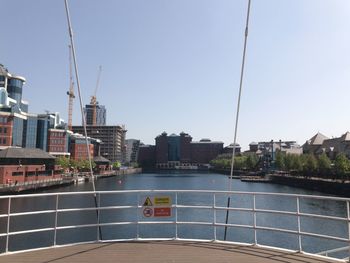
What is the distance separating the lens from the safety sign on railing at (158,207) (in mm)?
10156

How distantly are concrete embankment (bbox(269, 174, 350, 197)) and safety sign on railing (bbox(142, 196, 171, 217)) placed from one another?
69.6 meters

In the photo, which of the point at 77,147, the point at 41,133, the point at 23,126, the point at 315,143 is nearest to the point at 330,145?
the point at 315,143

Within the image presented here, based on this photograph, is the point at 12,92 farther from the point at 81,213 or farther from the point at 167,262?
the point at 167,262

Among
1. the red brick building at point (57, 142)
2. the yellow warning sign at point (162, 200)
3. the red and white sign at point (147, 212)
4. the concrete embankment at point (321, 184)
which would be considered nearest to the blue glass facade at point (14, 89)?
the red brick building at point (57, 142)

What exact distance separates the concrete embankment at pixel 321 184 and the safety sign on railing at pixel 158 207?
69566 mm

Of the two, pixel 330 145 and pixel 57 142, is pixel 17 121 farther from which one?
pixel 330 145

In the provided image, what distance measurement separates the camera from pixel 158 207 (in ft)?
33.7

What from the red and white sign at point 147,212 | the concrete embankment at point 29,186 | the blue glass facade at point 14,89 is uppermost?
the blue glass facade at point 14,89

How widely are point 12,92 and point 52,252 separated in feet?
421

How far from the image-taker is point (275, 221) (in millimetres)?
36344

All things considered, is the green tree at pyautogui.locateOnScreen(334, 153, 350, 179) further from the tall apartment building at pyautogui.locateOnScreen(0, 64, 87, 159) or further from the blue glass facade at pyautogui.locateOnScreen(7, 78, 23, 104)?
the blue glass facade at pyautogui.locateOnScreen(7, 78, 23, 104)

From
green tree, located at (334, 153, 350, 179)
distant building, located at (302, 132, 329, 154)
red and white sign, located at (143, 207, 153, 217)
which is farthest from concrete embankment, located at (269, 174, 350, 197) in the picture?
red and white sign, located at (143, 207, 153, 217)

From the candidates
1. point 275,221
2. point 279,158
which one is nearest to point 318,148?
point 279,158

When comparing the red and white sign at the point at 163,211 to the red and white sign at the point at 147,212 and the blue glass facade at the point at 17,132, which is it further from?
the blue glass facade at the point at 17,132
